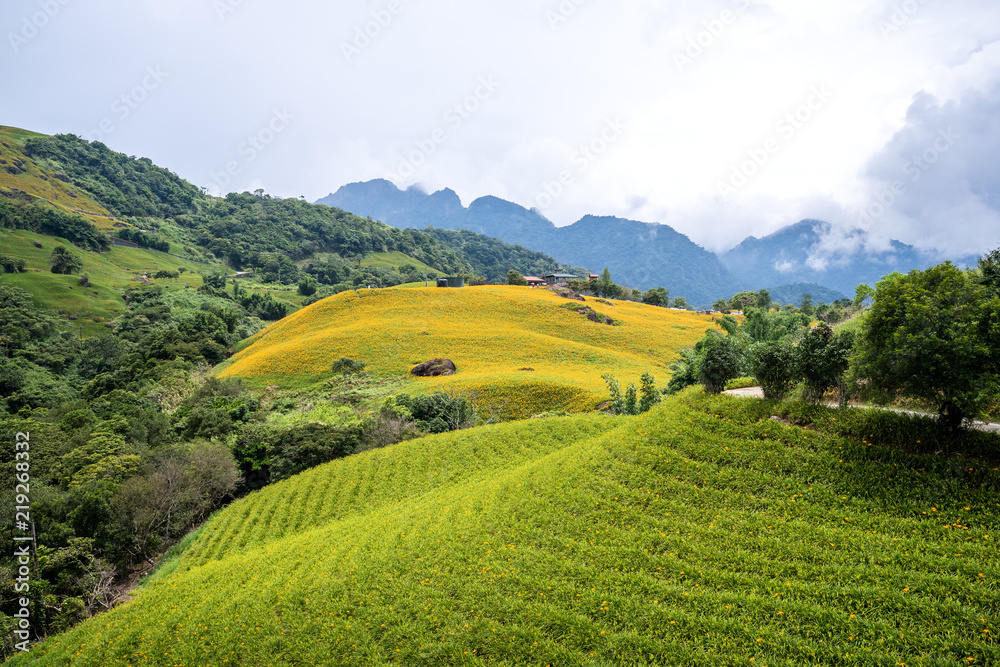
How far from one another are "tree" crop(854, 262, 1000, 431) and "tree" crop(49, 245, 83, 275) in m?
144

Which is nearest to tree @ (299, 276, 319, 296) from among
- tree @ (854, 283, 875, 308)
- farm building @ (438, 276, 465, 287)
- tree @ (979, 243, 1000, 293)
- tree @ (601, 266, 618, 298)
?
farm building @ (438, 276, 465, 287)

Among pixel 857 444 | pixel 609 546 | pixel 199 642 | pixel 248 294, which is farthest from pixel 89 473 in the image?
pixel 248 294

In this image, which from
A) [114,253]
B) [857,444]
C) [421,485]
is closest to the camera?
[857,444]

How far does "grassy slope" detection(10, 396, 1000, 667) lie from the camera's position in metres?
8.45

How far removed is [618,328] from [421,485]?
50249 mm

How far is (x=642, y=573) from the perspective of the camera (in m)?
10.5

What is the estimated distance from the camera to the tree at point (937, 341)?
33.3 feet

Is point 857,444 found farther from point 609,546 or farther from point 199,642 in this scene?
point 199,642

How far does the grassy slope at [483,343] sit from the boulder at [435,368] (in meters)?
1.13

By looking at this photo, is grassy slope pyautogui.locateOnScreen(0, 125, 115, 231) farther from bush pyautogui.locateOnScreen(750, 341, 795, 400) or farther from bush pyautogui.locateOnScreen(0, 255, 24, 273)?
bush pyautogui.locateOnScreen(750, 341, 795, 400)

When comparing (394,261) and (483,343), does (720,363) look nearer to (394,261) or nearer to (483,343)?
(483,343)

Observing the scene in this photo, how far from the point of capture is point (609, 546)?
11695 mm

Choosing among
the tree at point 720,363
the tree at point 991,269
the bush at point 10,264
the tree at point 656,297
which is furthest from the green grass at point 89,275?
the tree at point 656,297

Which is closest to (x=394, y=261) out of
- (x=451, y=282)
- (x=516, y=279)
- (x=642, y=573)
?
(x=516, y=279)
